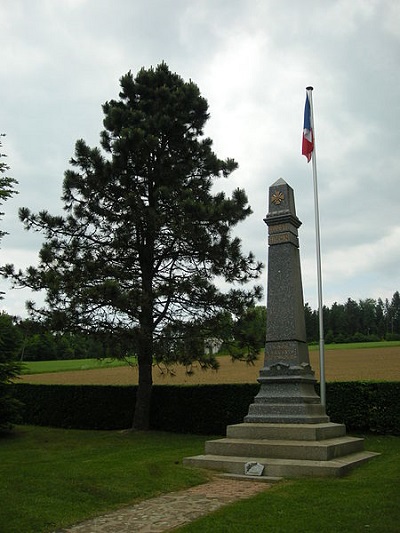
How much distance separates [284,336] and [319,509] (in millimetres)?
5258

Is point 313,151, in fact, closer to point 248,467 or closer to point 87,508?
point 248,467

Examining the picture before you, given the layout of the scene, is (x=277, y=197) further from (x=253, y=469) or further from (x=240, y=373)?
(x=240, y=373)

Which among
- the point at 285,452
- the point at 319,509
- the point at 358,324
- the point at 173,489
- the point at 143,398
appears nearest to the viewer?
the point at 319,509

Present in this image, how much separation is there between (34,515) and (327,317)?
7799cm

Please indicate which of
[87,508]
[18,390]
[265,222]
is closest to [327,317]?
[18,390]

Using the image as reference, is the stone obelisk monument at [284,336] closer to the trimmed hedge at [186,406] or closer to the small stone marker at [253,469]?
the small stone marker at [253,469]

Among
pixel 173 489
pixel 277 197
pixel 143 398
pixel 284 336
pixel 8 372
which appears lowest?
pixel 173 489

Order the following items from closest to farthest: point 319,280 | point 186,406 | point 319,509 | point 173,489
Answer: point 319,509 → point 173,489 → point 319,280 → point 186,406

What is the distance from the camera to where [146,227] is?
1631cm

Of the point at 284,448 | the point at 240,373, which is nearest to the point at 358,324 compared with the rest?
the point at 240,373

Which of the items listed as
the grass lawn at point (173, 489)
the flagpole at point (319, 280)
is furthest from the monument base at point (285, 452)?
the flagpole at point (319, 280)

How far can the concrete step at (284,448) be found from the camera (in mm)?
9164

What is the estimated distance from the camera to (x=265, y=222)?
12.3 meters

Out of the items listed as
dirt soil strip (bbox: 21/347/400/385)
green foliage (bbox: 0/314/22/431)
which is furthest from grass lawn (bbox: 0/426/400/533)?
dirt soil strip (bbox: 21/347/400/385)
